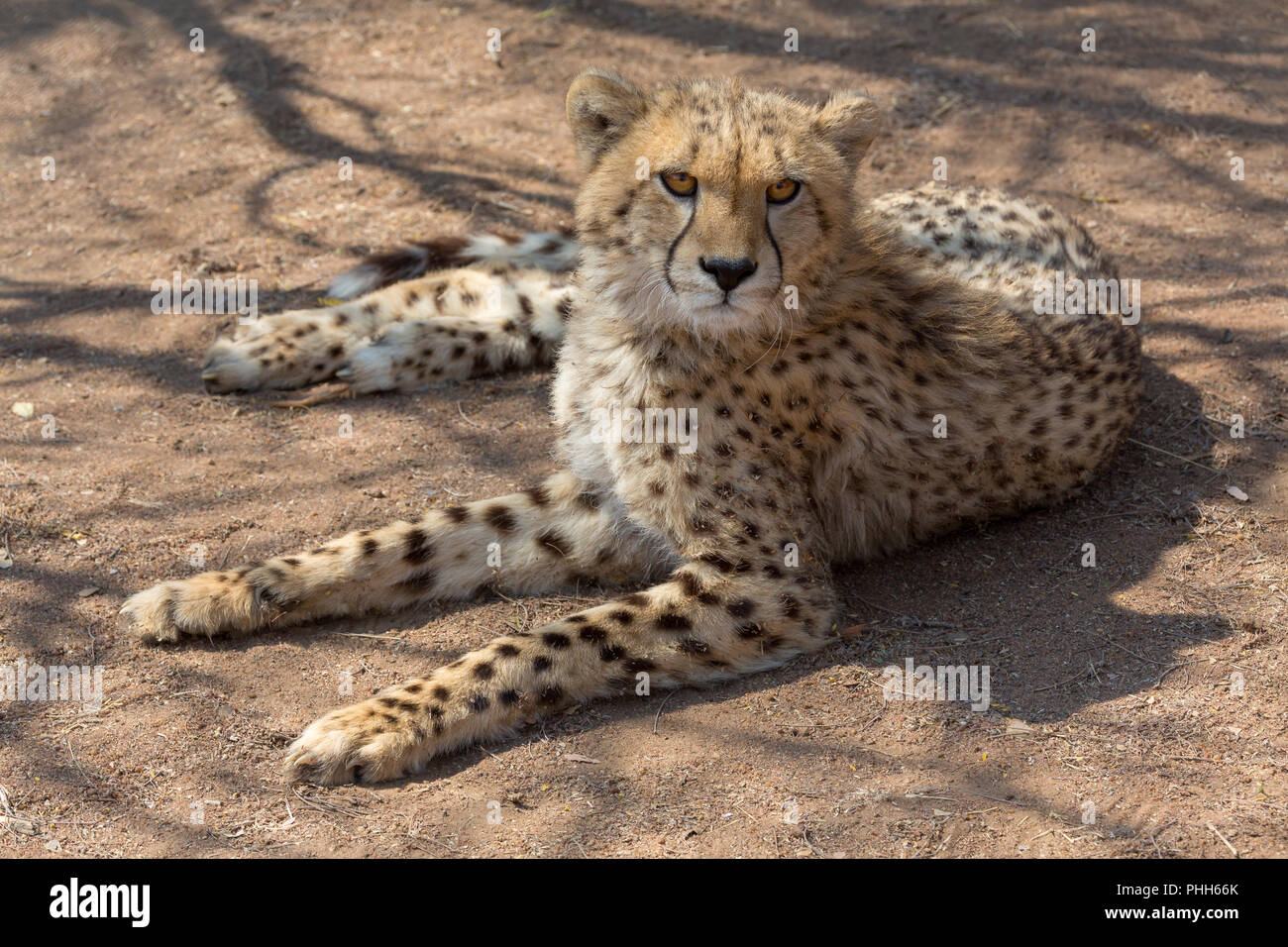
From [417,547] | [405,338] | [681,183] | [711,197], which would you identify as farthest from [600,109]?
[405,338]

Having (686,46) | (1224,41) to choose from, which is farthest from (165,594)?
(1224,41)

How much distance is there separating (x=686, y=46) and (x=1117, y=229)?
2669 millimetres

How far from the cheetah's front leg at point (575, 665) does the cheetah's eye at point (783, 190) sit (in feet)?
3.25

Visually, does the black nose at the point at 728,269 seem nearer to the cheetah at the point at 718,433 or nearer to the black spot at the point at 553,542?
the cheetah at the point at 718,433

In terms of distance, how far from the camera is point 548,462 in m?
4.47

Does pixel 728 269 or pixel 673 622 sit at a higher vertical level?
pixel 728 269

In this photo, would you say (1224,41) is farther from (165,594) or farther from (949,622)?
(165,594)

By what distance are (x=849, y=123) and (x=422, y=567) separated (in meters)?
1.75

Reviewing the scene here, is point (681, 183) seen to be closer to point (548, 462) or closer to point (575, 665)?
point (575, 665)

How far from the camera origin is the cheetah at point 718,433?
333 centimetres

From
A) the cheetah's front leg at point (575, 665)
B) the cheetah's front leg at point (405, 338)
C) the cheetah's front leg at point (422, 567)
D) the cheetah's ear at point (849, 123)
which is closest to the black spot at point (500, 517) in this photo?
the cheetah's front leg at point (422, 567)

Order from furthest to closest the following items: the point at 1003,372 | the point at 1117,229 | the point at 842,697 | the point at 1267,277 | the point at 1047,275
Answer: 1. the point at 1117,229
2. the point at 1267,277
3. the point at 1047,275
4. the point at 1003,372
5. the point at 842,697

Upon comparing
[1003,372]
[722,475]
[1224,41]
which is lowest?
[722,475]
